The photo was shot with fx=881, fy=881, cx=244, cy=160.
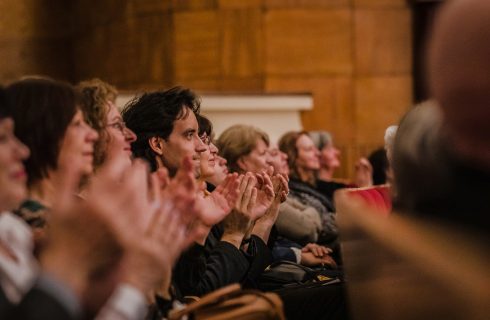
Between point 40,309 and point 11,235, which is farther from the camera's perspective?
point 11,235

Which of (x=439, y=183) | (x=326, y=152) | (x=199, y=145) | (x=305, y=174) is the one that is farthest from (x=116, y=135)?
(x=326, y=152)

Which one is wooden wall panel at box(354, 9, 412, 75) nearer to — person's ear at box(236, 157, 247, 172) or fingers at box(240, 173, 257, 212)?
person's ear at box(236, 157, 247, 172)

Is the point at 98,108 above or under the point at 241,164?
above

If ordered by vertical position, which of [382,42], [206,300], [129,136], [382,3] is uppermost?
[382,3]

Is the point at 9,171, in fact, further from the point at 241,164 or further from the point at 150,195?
the point at 241,164

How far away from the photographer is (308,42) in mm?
9766

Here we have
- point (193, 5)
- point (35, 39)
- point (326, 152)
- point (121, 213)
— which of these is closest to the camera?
point (121, 213)

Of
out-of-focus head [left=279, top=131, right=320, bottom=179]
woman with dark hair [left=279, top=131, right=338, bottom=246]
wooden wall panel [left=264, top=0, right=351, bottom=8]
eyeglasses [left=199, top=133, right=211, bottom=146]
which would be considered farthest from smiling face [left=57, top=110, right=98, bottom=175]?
wooden wall panel [left=264, top=0, right=351, bottom=8]

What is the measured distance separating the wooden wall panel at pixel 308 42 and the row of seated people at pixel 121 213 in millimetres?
5373

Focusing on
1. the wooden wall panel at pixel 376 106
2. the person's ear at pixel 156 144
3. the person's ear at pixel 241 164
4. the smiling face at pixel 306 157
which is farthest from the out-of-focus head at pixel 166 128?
the wooden wall panel at pixel 376 106

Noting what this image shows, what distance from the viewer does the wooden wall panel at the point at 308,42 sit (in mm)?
9672

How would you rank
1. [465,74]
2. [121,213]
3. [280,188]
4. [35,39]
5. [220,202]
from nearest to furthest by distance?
[465,74] < [121,213] < [220,202] < [280,188] < [35,39]

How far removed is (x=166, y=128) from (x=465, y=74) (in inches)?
90.8

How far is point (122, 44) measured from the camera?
10102 mm
